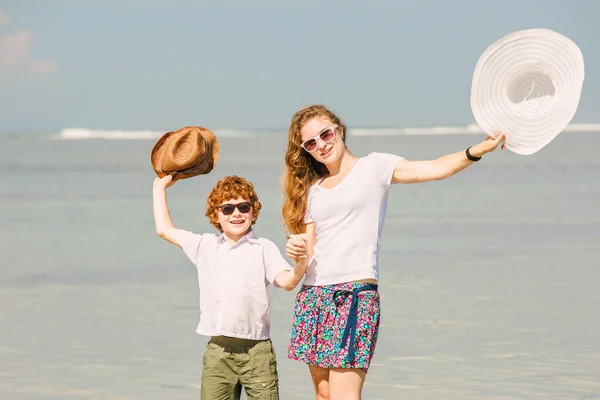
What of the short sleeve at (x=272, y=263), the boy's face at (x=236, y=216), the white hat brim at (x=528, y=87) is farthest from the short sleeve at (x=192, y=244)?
the white hat brim at (x=528, y=87)

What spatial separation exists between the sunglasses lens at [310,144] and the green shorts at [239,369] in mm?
773

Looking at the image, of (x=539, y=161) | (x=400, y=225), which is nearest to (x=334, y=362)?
(x=400, y=225)

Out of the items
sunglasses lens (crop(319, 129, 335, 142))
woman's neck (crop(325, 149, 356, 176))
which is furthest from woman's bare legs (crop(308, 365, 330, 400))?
sunglasses lens (crop(319, 129, 335, 142))

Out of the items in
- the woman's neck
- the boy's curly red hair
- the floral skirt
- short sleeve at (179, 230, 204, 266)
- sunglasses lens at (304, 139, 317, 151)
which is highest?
sunglasses lens at (304, 139, 317, 151)

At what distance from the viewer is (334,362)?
4.34 metres

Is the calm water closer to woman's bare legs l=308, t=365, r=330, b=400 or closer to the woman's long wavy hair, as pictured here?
woman's bare legs l=308, t=365, r=330, b=400

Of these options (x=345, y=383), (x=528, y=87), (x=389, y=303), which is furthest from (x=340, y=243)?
(x=389, y=303)

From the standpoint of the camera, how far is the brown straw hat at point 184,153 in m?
4.81

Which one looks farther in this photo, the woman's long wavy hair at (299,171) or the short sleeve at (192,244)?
the short sleeve at (192,244)

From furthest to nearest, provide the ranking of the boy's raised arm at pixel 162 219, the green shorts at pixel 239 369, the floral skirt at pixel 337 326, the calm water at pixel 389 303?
the calm water at pixel 389 303 → the boy's raised arm at pixel 162 219 → the green shorts at pixel 239 369 → the floral skirt at pixel 337 326

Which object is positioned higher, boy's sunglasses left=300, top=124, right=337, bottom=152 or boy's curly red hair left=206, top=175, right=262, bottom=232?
boy's sunglasses left=300, top=124, right=337, bottom=152

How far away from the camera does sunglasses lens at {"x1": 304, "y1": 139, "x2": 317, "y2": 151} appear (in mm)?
4484

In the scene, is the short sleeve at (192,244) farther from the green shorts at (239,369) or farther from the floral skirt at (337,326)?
the floral skirt at (337,326)

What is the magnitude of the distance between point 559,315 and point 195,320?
2.46 m
